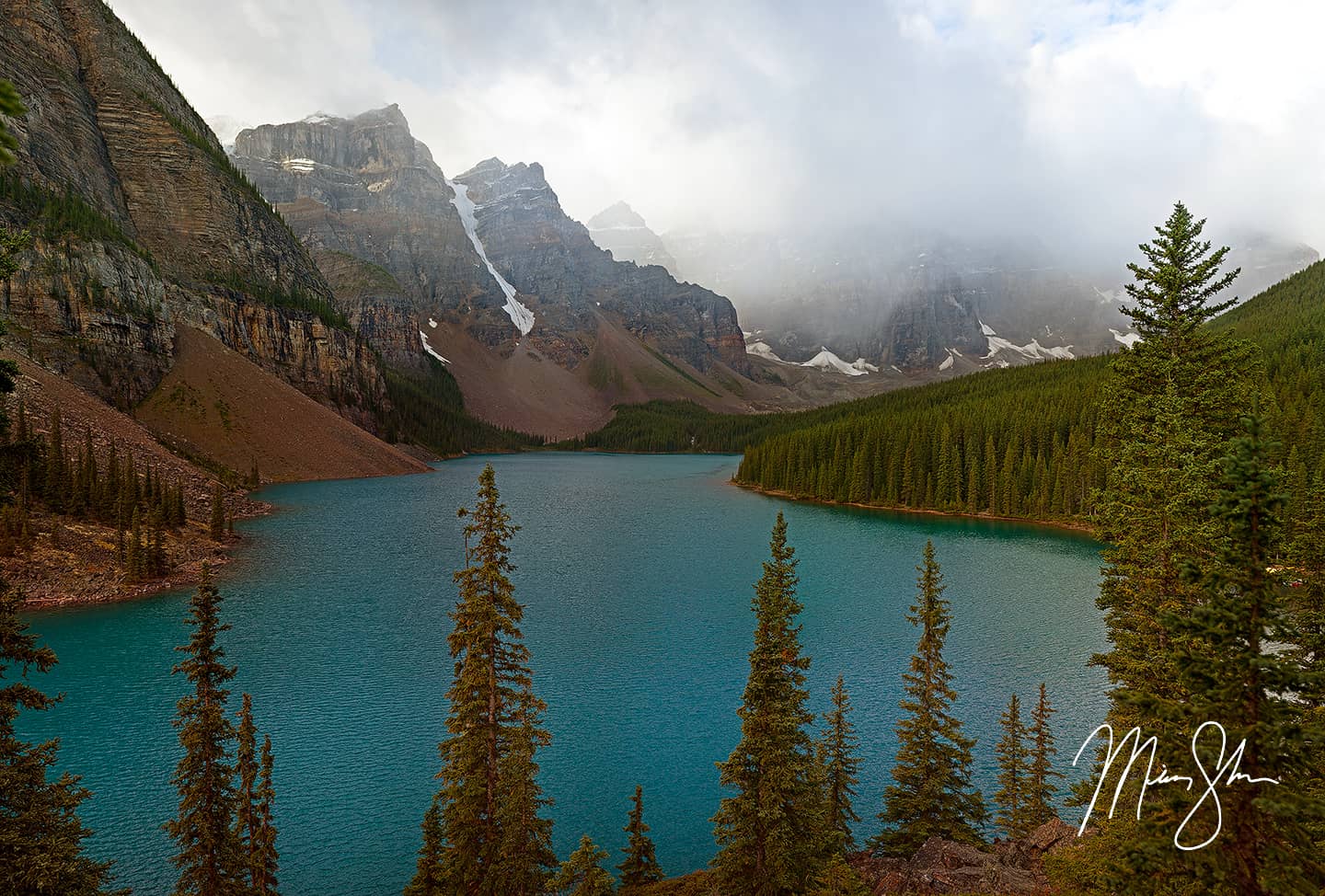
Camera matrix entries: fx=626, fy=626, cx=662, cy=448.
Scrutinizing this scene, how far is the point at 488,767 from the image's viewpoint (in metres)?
17.8

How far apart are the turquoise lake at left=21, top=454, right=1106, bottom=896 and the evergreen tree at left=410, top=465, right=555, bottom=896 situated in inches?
195

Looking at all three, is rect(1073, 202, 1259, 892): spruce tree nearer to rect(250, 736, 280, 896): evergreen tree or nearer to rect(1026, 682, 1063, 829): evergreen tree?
rect(1026, 682, 1063, 829): evergreen tree

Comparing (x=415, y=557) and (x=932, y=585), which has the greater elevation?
(x=932, y=585)

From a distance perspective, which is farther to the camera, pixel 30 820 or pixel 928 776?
pixel 928 776

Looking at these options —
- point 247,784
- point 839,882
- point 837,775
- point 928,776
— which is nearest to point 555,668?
point 837,775

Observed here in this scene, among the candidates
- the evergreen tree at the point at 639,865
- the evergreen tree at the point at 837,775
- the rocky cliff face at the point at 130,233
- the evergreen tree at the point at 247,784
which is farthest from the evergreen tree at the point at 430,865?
the rocky cliff face at the point at 130,233

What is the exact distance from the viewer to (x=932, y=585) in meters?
21.3

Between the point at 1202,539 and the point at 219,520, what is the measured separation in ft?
261

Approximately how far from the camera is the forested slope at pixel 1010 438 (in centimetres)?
9088

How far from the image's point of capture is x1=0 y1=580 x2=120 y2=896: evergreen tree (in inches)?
367

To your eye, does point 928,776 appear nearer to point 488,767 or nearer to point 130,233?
point 488,767

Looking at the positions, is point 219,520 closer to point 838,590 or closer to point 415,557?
point 415,557

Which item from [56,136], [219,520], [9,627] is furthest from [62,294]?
[9,627]

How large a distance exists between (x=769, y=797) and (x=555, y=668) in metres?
22.7
